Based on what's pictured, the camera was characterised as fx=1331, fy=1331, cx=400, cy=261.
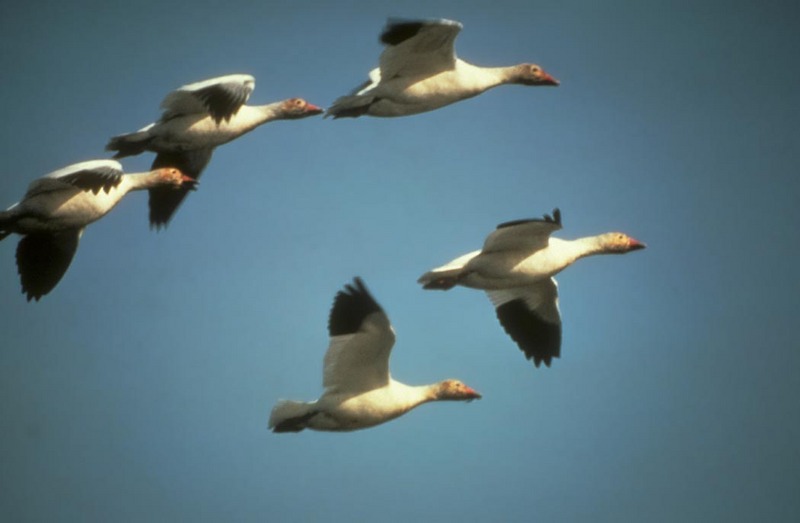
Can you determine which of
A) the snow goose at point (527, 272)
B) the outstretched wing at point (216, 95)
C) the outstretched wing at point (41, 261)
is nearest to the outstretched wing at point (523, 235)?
the snow goose at point (527, 272)

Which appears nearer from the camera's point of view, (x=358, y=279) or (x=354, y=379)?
(x=358, y=279)

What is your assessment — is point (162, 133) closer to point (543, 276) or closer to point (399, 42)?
point (399, 42)

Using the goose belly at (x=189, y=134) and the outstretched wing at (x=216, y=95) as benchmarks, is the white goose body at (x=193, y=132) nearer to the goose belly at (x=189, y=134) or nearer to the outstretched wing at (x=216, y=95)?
the goose belly at (x=189, y=134)

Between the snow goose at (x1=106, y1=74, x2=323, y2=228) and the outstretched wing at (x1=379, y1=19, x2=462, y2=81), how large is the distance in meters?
1.59

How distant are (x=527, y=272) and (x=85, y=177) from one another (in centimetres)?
484

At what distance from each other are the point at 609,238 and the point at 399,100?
307 cm

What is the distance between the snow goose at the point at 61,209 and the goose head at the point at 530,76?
13.5ft

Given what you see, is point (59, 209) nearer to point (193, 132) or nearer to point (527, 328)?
point (193, 132)

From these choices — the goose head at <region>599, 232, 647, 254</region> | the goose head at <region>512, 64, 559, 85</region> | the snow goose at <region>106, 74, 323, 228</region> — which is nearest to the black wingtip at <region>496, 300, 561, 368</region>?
the goose head at <region>599, 232, 647, 254</region>

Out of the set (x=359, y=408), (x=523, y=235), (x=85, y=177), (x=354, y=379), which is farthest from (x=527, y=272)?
(x=85, y=177)

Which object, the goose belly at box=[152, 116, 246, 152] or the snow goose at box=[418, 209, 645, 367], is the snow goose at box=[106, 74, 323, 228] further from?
the snow goose at box=[418, 209, 645, 367]

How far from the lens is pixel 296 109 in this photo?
657 inches

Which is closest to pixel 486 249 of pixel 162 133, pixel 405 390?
pixel 405 390

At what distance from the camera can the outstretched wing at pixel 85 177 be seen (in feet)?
44.4
